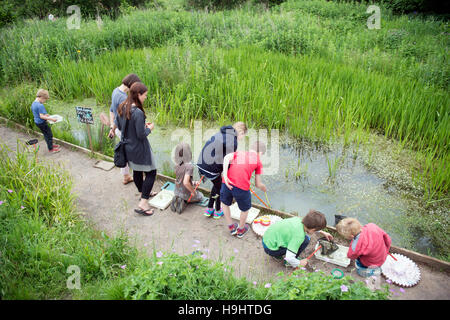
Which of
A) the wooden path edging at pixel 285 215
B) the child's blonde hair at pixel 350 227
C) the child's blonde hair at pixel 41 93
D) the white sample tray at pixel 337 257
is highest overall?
the child's blonde hair at pixel 41 93

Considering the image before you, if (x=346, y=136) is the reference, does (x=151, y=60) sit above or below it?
above

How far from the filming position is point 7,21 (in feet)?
35.7

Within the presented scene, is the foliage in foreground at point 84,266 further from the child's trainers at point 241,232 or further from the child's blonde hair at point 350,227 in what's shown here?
the child's trainers at point 241,232

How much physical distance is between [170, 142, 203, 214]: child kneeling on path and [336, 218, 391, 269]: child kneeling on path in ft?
5.73

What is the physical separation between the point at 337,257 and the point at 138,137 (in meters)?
2.47

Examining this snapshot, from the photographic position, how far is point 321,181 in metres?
4.25

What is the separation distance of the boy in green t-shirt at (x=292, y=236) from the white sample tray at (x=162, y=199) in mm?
1415

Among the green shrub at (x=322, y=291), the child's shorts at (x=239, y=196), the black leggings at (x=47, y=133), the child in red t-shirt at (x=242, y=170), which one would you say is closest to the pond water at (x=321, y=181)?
the black leggings at (x=47, y=133)

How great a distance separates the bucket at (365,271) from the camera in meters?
2.69

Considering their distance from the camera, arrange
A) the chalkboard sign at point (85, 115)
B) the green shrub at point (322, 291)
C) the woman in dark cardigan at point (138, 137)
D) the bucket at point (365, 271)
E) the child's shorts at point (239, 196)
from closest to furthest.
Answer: the green shrub at point (322, 291) < the bucket at point (365, 271) < the child's shorts at point (239, 196) < the woman in dark cardigan at point (138, 137) < the chalkboard sign at point (85, 115)

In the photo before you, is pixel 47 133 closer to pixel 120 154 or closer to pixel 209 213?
pixel 120 154
